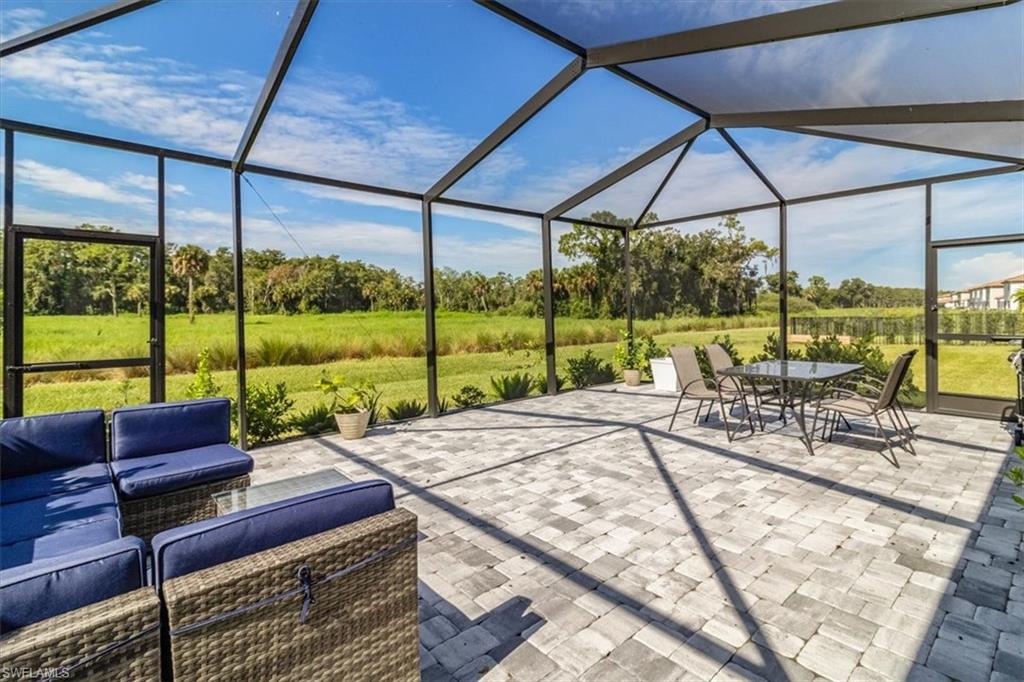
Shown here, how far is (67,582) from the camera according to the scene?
1278mm

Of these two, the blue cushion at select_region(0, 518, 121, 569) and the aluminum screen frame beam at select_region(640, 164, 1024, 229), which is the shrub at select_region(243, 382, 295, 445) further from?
the aluminum screen frame beam at select_region(640, 164, 1024, 229)

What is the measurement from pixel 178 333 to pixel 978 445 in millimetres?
8463

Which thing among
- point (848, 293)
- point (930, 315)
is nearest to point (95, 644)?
point (930, 315)

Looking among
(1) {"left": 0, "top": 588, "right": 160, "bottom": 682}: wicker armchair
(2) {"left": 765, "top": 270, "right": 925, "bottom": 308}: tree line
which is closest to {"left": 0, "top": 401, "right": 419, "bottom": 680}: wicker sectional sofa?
(1) {"left": 0, "top": 588, "right": 160, "bottom": 682}: wicker armchair

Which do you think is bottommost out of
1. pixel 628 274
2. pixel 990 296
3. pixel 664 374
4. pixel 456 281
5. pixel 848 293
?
pixel 664 374

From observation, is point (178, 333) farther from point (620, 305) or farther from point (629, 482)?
point (620, 305)

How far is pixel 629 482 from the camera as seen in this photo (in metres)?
4.25

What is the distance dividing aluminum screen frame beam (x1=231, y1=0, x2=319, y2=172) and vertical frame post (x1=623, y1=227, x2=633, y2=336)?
22.1 feet

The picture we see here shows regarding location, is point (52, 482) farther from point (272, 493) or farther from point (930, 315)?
point (930, 315)

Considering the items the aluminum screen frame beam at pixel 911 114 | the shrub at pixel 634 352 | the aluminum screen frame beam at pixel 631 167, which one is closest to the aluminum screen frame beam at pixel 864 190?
the shrub at pixel 634 352

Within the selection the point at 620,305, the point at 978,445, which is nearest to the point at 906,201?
the point at 978,445

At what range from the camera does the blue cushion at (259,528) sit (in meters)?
1.42

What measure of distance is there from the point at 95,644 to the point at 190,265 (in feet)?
17.7

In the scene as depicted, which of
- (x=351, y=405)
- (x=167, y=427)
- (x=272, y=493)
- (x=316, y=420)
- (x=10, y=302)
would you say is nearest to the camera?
(x=272, y=493)
